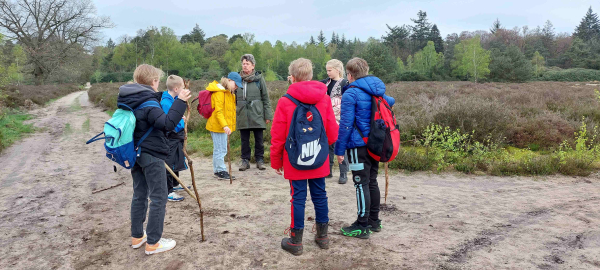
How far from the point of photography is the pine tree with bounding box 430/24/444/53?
2265 inches

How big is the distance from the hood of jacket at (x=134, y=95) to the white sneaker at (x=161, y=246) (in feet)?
4.26

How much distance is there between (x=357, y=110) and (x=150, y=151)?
1.96m

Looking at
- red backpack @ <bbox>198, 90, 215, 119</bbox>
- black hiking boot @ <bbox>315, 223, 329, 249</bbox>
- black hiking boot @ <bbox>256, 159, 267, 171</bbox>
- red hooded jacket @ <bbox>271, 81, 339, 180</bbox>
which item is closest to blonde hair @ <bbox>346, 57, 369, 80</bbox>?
red hooded jacket @ <bbox>271, 81, 339, 180</bbox>

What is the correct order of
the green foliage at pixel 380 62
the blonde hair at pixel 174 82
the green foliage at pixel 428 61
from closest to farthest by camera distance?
the blonde hair at pixel 174 82
the green foliage at pixel 380 62
the green foliage at pixel 428 61

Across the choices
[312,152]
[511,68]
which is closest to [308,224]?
[312,152]

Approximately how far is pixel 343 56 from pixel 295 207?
52009 millimetres

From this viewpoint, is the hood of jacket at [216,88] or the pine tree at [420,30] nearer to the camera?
the hood of jacket at [216,88]

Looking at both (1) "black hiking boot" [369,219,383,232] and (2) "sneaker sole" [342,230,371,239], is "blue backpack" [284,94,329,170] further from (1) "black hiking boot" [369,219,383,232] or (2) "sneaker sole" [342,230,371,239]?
(1) "black hiking boot" [369,219,383,232]

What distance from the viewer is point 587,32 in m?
65.5

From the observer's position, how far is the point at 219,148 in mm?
5883

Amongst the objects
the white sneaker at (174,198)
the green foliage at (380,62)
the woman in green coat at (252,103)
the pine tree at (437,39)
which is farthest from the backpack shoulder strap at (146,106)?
the pine tree at (437,39)

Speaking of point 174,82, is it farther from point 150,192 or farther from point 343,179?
point 343,179

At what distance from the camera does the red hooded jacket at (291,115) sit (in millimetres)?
3137

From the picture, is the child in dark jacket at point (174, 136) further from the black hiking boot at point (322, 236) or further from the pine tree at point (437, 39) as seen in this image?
the pine tree at point (437, 39)
